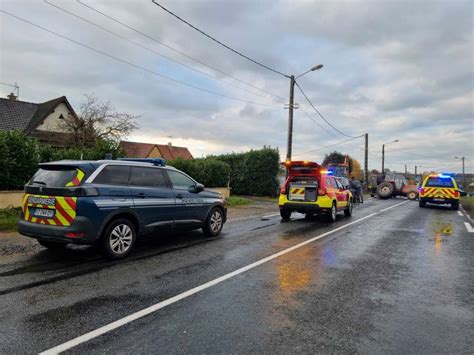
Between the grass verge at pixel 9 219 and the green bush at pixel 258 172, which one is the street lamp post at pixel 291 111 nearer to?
the green bush at pixel 258 172

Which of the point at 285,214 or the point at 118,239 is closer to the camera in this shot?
the point at 118,239

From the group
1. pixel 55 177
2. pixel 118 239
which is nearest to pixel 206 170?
pixel 118 239

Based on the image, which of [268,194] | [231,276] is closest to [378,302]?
[231,276]

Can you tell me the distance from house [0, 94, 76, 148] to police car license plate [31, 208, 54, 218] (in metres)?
21.1

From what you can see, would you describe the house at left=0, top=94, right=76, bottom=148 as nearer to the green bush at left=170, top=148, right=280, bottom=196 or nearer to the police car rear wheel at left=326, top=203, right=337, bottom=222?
the green bush at left=170, top=148, right=280, bottom=196

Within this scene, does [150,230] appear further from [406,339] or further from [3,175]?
[3,175]

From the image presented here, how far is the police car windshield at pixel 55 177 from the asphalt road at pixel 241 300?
1.37 meters

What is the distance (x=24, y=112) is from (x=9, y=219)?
24201 millimetres

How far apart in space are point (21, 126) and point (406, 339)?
103 ft

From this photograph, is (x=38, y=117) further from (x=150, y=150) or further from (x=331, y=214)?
(x=331, y=214)

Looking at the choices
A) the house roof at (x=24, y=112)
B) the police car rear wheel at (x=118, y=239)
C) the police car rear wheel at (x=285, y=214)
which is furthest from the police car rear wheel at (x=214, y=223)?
the house roof at (x=24, y=112)

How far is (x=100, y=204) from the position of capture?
5.98 meters

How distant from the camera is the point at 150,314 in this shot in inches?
153

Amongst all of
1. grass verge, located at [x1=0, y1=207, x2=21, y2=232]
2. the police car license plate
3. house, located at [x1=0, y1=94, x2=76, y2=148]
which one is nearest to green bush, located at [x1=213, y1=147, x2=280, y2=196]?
house, located at [x1=0, y1=94, x2=76, y2=148]
